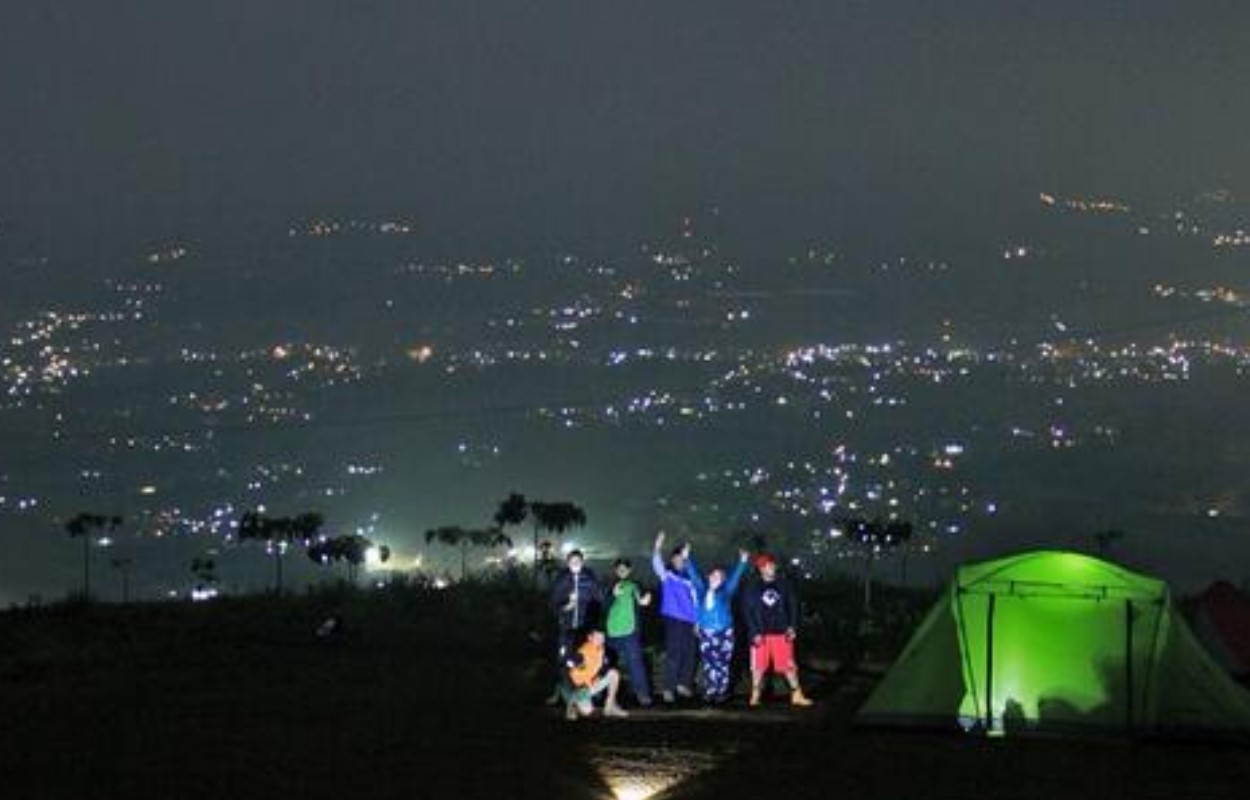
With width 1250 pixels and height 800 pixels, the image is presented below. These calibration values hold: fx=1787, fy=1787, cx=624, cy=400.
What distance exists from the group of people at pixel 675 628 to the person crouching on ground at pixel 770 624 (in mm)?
10

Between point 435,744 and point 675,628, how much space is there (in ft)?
12.2

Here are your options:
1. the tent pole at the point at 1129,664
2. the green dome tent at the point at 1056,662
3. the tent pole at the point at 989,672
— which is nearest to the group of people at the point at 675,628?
the green dome tent at the point at 1056,662

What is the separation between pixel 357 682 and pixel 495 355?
1916 inches

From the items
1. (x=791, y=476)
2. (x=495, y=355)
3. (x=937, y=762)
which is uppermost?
(x=495, y=355)

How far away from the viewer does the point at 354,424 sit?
66062 mm

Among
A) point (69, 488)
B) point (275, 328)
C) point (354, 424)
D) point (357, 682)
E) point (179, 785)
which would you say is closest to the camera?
point (179, 785)

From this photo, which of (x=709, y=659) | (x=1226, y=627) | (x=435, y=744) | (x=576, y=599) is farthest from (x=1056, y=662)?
(x=435, y=744)

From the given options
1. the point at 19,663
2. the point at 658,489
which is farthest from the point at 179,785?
the point at 658,489

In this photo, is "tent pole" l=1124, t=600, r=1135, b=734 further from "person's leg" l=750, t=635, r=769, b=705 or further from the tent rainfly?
"person's leg" l=750, t=635, r=769, b=705

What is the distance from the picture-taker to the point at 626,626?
1861 centimetres

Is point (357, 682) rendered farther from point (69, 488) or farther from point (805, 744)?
point (69, 488)

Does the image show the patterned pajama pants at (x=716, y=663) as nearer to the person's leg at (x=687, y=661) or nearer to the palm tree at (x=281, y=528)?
the person's leg at (x=687, y=661)

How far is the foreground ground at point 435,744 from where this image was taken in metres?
14.3

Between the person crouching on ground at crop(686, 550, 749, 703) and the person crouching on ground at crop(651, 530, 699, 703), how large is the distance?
10 cm
